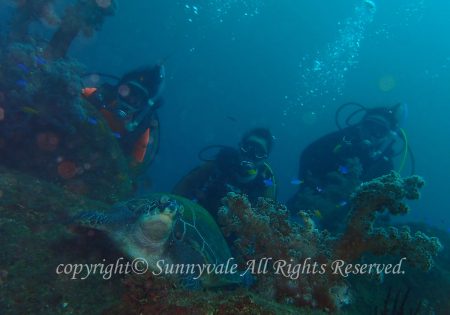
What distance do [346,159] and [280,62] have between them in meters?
73.5

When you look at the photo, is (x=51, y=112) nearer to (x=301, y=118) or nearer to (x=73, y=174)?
(x=73, y=174)

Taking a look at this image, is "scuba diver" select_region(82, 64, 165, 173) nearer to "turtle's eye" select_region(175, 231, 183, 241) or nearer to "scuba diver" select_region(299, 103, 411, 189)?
"turtle's eye" select_region(175, 231, 183, 241)

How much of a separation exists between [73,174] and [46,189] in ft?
4.48

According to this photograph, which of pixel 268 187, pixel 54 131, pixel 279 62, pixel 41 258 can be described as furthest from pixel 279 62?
pixel 41 258

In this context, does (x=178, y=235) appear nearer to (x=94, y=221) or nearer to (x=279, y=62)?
(x=94, y=221)

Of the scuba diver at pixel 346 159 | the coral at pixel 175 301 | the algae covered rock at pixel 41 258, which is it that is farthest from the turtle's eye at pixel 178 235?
the scuba diver at pixel 346 159

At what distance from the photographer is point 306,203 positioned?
30.0 feet

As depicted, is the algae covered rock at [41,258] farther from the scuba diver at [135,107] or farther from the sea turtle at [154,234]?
Answer: the scuba diver at [135,107]

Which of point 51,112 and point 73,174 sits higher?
point 51,112

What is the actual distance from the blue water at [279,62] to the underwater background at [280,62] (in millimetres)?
243

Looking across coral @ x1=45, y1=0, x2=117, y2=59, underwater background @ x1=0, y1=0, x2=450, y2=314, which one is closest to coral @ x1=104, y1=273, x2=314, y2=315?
coral @ x1=45, y1=0, x2=117, y2=59

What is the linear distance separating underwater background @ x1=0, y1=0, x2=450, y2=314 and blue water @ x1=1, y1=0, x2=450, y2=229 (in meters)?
0.24

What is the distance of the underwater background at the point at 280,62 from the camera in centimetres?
6319

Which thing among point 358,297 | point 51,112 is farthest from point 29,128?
point 358,297
